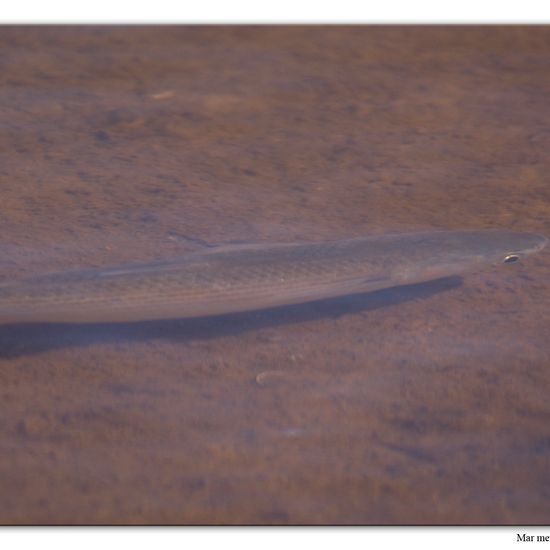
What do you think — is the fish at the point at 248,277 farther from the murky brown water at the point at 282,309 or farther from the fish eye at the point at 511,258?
the murky brown water at the point at 282,309

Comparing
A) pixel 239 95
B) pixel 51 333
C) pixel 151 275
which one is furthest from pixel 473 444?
pixel 239 95

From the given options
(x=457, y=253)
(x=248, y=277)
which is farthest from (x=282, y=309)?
(x=457, y=253)

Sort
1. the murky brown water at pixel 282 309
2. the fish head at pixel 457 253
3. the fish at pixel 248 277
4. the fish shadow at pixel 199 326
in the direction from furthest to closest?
the fish head at pixel 457 253
the fish shadow at pixel 199 326
the fish at pixel 248 277
the murky brown water at pixel 282 309

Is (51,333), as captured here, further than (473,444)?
Yes

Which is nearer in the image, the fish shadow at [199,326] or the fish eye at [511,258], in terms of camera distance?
the fish shadow at [199,326]

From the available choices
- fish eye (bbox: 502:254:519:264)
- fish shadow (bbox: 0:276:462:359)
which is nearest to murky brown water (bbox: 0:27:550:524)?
fish shadow (bbox: 0:276:462:359)

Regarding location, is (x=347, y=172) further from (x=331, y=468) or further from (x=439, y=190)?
(x=331, y=468)

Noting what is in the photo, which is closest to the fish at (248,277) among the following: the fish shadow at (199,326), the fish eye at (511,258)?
the fish eye at (511,258)

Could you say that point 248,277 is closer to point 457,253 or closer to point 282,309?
point 282,309
